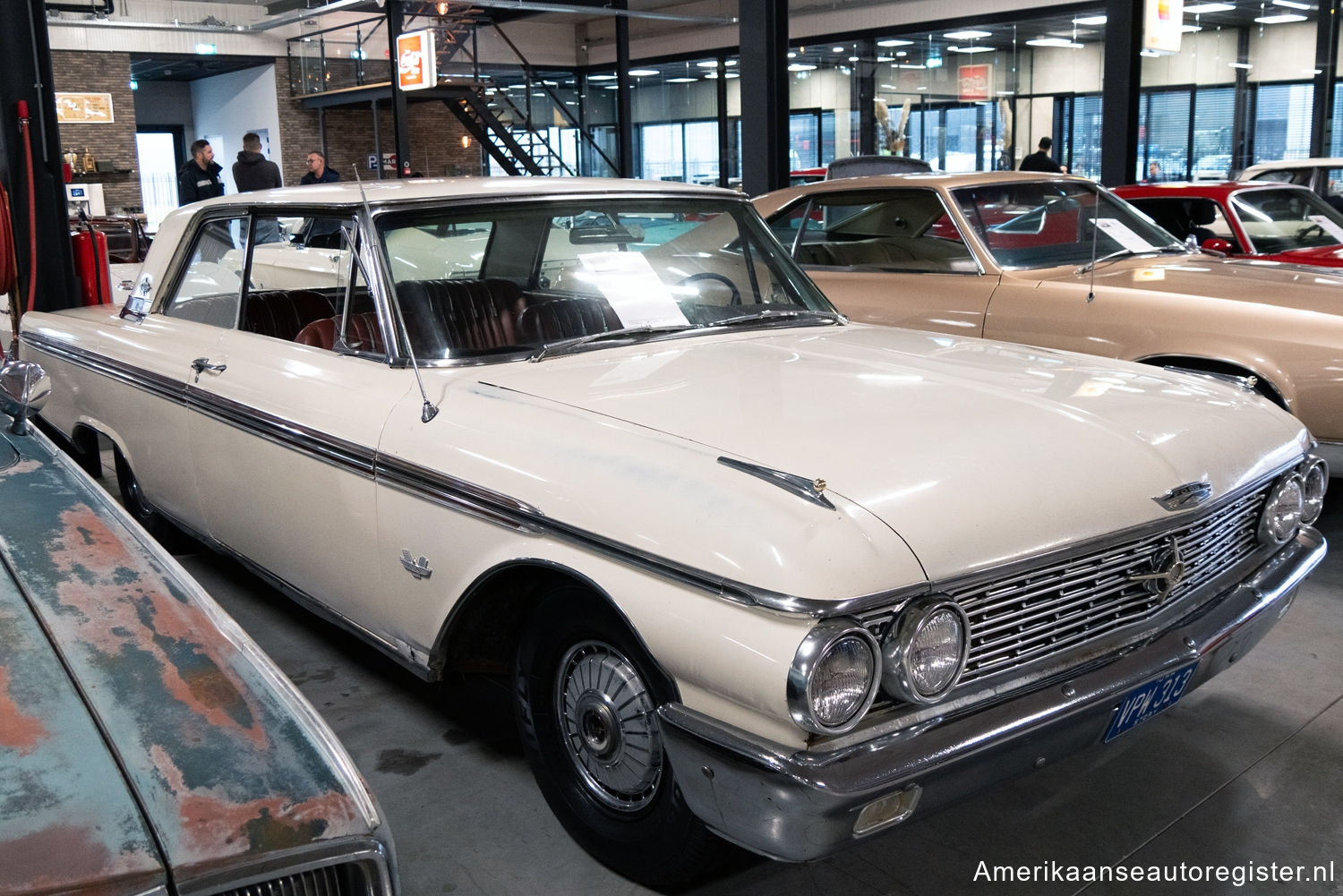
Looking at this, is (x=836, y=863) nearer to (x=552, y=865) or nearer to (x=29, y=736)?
(x=552, y=865)

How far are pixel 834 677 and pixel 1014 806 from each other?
1119 mm

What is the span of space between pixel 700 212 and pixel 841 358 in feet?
2.87

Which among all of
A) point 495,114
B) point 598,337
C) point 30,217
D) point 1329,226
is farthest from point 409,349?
point 495,114

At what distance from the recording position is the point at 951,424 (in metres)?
2.43

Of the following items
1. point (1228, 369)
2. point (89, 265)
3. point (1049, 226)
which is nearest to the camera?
point (1228, 369)

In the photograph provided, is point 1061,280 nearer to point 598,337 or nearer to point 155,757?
point 598,337

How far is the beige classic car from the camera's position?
452 centimetres

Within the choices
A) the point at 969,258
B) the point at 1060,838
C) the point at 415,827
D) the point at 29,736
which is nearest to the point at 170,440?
the point at 415,827

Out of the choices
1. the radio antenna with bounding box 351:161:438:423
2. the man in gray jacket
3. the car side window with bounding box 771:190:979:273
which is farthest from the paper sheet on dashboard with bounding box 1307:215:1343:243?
the man in gray jacket

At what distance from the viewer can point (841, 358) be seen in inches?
120

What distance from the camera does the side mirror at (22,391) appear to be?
2604mm

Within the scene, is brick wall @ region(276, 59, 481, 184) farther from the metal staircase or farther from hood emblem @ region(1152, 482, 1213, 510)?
hood emblem @ region(1152, 482, 1213, 510)

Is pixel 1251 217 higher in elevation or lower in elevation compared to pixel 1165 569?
higher

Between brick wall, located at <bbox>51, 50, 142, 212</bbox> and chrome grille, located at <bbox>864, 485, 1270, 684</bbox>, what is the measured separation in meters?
23.3
